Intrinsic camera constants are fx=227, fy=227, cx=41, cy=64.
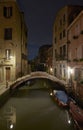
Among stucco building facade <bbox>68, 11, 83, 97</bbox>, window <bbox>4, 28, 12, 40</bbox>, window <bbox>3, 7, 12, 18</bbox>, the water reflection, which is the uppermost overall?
window <bbox>3, 7, 12, 18</bbox>

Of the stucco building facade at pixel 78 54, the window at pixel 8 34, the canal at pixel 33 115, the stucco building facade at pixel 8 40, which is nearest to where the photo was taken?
the canal at pixel 33 115

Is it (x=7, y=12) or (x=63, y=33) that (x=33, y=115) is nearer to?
(x=7, y=12)

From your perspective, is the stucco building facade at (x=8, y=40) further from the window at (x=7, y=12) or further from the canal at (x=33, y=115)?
the canal at (x=33, y=115)

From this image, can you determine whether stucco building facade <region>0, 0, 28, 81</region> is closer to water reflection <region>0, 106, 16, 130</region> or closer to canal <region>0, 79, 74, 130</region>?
canal <region>0, 79, 74, 130</region>

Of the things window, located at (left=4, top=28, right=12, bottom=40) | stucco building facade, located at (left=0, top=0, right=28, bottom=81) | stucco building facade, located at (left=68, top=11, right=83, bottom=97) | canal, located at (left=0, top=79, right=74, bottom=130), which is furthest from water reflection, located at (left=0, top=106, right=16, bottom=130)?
window, located at (left=4, top=28, right=12, bottom=40)

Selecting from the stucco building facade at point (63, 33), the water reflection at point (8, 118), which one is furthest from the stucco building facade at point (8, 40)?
the water reflection at point (8, 118)

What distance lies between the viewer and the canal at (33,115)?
13.7 meters

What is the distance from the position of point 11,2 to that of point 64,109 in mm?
15768

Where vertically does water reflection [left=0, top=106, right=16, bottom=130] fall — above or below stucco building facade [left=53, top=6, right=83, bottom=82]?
below

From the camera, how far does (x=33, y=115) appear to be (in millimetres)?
16375

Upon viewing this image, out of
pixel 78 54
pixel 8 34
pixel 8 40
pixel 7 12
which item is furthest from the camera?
pixel 8 34

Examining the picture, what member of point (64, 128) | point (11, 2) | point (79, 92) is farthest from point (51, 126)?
point (11, 2)

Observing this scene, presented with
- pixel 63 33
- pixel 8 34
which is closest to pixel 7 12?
pixel 8 34

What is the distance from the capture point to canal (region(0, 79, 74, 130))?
13.7 metres
